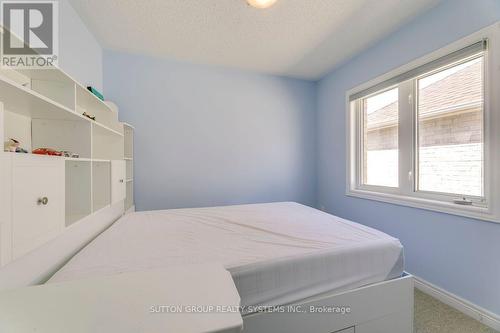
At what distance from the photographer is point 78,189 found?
4.36ft

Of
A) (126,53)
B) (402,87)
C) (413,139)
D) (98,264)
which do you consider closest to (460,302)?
(413,139)

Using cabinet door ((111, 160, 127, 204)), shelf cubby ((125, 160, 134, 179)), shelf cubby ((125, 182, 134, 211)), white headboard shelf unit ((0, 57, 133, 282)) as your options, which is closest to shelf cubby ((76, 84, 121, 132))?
white headboard shelf unit ((0, 57, 133, 282))

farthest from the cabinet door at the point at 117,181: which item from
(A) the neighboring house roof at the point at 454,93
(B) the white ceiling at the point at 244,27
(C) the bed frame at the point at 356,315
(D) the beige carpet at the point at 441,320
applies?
(A) the neighboring house roof at the point at 454,93

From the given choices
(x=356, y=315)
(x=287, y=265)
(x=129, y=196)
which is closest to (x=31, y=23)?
(x=129, y=196)

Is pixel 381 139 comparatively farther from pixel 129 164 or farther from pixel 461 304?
pixel 129 164

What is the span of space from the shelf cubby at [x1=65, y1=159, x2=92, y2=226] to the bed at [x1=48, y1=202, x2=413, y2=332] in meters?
0.25

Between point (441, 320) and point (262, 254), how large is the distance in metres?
1.51

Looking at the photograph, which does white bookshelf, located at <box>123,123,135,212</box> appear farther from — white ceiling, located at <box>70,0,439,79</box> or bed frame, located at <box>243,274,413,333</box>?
bed frame, located at <box>243,274,413,333</box>

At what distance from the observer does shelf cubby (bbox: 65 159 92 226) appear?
1319 millimetres

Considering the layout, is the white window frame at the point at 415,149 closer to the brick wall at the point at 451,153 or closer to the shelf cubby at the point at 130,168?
the brick wall at the point at 451,153

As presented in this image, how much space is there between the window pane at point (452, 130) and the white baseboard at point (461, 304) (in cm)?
82

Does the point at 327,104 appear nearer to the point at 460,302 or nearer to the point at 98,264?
the point at 460,302

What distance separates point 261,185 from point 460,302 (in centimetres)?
222

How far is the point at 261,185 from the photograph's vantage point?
3055 mm
